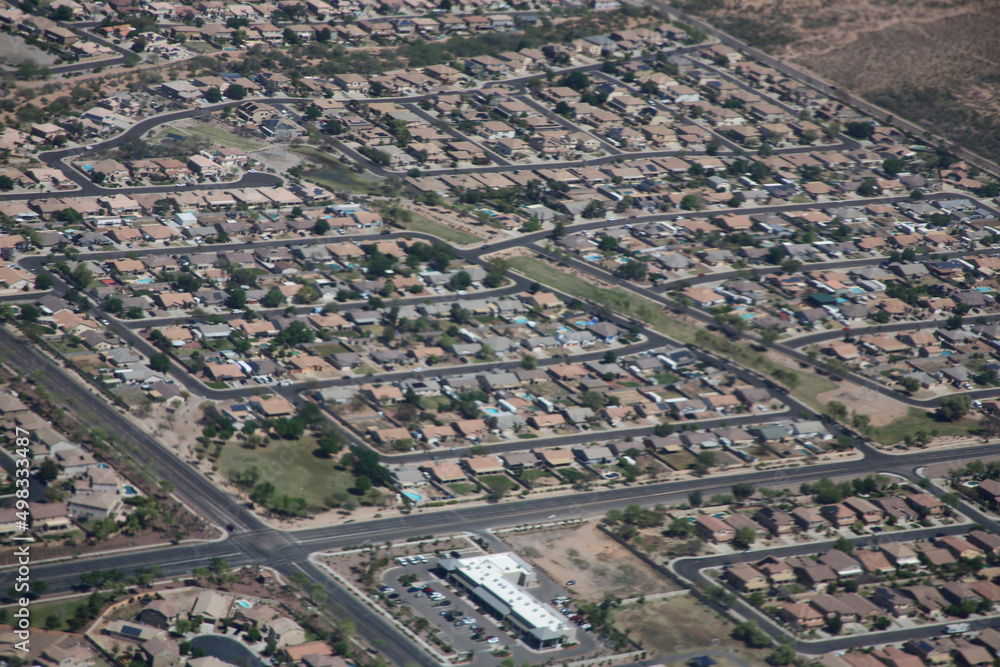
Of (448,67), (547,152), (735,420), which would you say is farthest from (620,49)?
(735,420)

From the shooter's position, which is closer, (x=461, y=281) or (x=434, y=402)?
(x=434, y=402)

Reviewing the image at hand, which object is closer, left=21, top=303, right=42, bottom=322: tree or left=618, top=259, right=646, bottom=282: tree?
left=21, top=303, right=42, bottom=322: tree

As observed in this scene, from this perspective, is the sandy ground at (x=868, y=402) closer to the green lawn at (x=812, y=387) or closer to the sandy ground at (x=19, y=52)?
the green lawn at (x=812, y=387)

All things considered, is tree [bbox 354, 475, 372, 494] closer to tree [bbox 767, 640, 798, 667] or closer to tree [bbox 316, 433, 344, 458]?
tree [bbox 316, 433, 344, 458]

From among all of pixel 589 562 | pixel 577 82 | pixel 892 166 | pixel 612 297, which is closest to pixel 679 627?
pixel 589 562

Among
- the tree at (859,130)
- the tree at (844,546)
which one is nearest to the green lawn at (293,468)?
the tree at (844,546)

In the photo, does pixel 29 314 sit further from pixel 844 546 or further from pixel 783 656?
pixel 844 546

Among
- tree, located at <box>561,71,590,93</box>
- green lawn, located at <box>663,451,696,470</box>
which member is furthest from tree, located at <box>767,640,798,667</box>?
tree, located at <box>561,71,590,93</box>
